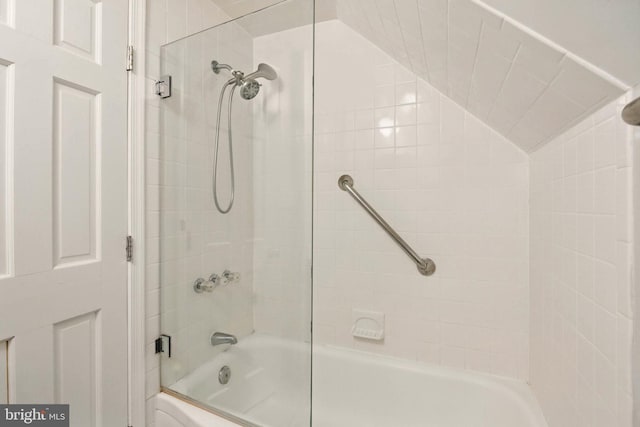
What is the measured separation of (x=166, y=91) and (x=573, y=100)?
1343mm

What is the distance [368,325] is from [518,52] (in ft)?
4.20

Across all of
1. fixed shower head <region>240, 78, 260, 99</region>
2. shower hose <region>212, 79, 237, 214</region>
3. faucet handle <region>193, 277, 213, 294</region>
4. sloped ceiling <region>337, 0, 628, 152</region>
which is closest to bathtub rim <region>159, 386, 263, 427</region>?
faucet handle <region>193, 277, 213, 294</region>

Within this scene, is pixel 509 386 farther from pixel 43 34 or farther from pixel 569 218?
pixel 43 34

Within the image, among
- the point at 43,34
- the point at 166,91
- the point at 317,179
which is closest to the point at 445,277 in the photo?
the point at 317,179

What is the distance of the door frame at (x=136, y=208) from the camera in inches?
42.9

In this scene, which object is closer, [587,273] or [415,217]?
[587,273]

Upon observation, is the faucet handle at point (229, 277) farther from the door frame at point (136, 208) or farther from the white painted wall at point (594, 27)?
the white painted wall at point (594, 27)

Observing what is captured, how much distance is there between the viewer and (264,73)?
44.4 inches

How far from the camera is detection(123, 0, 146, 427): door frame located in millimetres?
1089

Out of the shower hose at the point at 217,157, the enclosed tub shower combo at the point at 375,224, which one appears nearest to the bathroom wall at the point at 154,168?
the enclosed tub shower combo at the point at 375,224

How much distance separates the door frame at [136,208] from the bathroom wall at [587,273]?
4.53ft

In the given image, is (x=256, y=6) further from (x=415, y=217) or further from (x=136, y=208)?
(x=415, y=217)

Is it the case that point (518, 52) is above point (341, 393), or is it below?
above

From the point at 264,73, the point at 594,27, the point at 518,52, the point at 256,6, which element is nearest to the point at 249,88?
the point at 264,73
